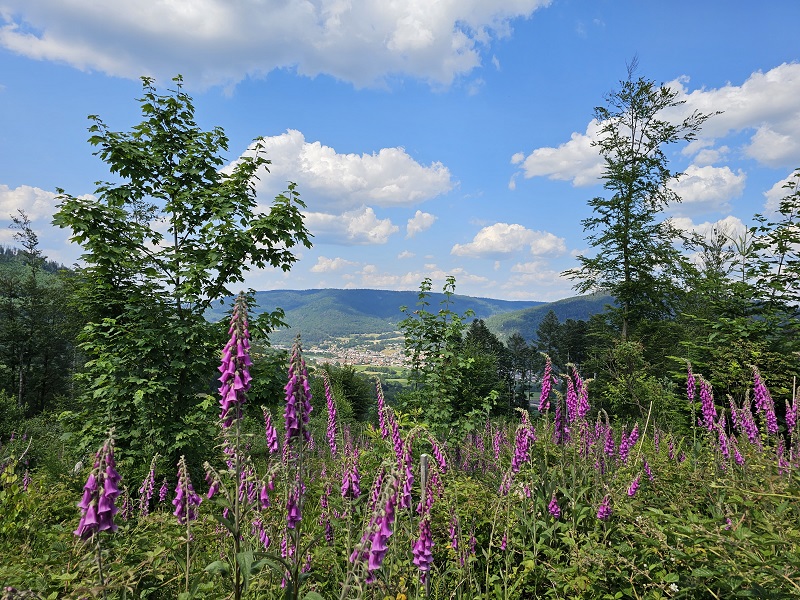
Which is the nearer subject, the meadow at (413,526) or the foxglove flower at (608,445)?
the meadow at (413,526)

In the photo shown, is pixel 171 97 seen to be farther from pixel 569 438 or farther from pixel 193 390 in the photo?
pixel 569 438

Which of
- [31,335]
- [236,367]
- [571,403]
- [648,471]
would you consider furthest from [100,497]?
[31,335]

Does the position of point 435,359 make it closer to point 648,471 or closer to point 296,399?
point 648,471

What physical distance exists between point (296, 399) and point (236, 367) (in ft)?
1.55

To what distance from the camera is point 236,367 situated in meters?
2.67

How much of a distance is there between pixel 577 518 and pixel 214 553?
4257 millimetres

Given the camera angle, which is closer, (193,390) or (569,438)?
(569,438)

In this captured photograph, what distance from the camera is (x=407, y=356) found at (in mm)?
9305

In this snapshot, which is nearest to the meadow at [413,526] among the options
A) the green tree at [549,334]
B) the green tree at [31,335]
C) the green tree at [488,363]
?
the green tree at [488,363]

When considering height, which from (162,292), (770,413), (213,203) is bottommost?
(770,413)

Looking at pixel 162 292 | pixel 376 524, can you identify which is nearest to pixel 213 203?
pixel 162 292

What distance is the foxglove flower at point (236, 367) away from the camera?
8.57ft

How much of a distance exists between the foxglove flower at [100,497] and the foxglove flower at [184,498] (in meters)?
0.91

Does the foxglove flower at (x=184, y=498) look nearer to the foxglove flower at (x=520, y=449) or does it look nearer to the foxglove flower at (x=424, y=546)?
the foxglove flower at (x=424, y=546)
